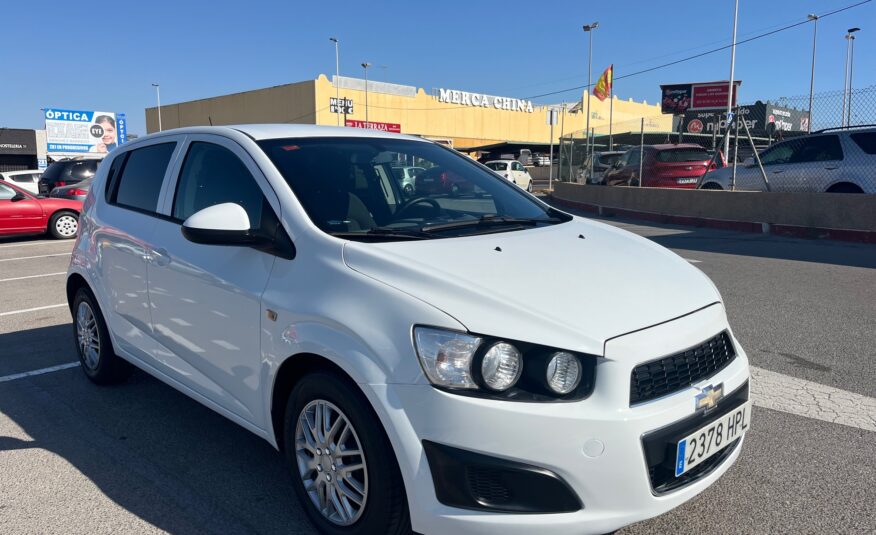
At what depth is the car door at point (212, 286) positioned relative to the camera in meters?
3.00

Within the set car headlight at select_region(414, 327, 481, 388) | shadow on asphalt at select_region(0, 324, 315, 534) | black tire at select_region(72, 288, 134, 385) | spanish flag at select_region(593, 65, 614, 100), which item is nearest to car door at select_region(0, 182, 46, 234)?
shadow on asphalt at select_region(0, 324, 315, 534)

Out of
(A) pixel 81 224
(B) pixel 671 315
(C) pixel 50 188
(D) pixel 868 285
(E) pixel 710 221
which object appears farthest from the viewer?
(C) pixel 50 188

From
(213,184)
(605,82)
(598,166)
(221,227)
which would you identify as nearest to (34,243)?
(213,184)

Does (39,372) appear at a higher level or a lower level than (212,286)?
lower

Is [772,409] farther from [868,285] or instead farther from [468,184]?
[868,285]

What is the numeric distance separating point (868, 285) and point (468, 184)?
19.7 ft

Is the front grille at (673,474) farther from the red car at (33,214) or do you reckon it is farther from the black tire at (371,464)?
the red car at (33,214)

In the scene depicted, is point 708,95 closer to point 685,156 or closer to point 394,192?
point 685,156

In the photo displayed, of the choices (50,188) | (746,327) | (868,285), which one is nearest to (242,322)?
(746,327)

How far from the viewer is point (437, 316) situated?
232 centimetres

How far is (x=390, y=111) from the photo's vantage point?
2323 inches

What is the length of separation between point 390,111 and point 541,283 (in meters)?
58.2

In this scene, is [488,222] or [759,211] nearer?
[488,222]

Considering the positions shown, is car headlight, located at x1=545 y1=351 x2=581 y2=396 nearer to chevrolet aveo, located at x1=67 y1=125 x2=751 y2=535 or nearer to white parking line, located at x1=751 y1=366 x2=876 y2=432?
chevrolet aveo, located at x1=67 y1=125 x2=751 y2=535
